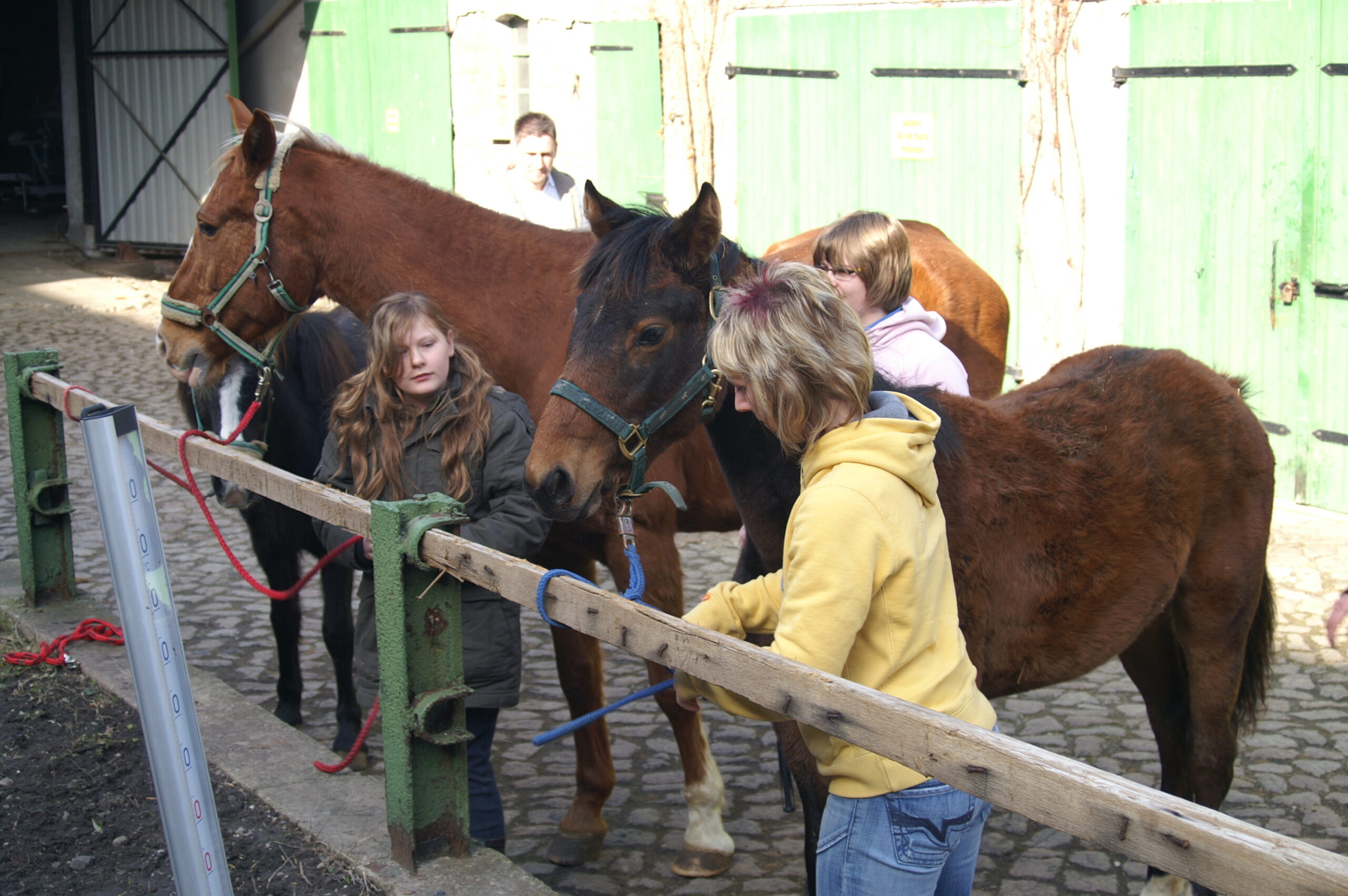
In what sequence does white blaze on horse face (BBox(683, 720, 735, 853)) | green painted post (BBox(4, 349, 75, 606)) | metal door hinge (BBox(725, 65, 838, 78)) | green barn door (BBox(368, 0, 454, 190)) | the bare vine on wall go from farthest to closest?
green barn door (BBox(368, 0, 454, 190)) < metal door hinge (BBox(725, 65, 838, 78)) < the bare vine on wall < green painted post (BBox(4, 349, 75, 606)) < white blaze on horse face (BBox(683, 720, 735, 853))

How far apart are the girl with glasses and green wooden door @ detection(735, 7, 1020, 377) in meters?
4.46

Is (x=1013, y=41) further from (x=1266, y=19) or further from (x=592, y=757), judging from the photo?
(x=592, y=757)

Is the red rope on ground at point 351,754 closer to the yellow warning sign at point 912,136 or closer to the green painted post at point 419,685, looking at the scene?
the green painted post at point 419,685

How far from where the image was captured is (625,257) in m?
2.67

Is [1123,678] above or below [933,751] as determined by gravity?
below

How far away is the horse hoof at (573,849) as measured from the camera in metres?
3.51

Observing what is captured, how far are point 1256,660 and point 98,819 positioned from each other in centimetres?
322

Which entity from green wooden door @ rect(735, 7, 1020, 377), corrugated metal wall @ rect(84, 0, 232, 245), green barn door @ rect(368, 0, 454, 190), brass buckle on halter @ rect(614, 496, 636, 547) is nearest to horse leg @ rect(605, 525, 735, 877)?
brass buckle on halter @ rect(614, 496, 636, 547)

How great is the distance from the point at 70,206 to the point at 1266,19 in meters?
14.5

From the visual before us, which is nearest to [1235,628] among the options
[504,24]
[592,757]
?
[592,757]

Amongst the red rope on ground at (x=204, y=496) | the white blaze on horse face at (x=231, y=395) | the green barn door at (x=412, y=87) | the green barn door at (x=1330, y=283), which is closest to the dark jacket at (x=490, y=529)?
the red rope on ground at (x=204, y=496)

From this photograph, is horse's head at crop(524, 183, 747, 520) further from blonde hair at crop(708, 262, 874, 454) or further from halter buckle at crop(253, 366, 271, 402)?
halter buckle at crop(253, 366, 271, 402)

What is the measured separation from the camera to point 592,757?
3670 millimetres

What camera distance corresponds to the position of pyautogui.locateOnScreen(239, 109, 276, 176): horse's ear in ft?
11.7
